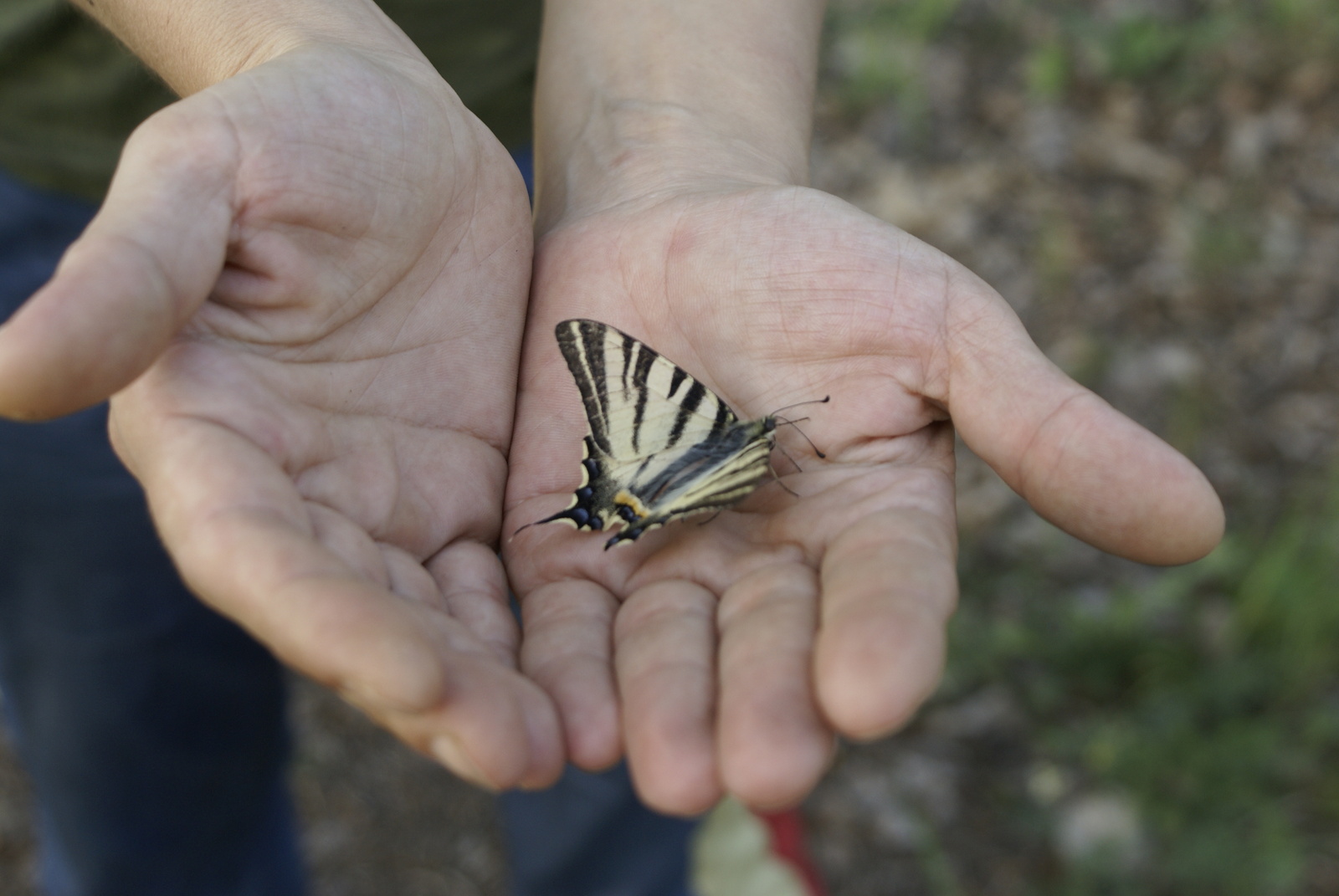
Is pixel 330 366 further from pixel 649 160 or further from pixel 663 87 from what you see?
pixel 663 87

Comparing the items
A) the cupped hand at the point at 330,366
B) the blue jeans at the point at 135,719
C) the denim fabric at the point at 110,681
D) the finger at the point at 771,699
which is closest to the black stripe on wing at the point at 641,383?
the cupped hand at the point at 330,366

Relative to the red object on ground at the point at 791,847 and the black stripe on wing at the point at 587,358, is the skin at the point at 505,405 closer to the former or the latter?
the black stripe on wing at the point at 587,358

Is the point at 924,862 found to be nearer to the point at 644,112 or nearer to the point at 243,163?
the point at 644,112

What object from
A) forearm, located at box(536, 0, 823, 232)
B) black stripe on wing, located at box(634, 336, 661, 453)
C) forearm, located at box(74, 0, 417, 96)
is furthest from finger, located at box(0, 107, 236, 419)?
forearm, located at box(536, 0, 823, 232)

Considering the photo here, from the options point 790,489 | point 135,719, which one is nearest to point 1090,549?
point 790,489

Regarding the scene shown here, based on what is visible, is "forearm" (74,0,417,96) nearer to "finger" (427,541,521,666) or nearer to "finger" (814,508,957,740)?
"finger" (427,541,521,666)
